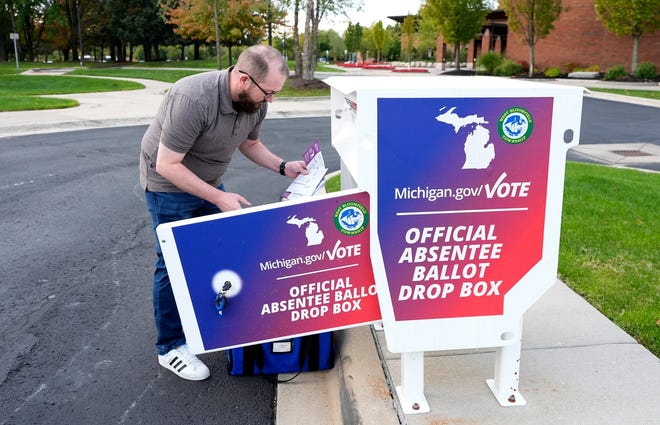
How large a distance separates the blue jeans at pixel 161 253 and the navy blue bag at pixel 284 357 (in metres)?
0.37

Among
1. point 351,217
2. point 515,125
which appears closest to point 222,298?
point 351,217

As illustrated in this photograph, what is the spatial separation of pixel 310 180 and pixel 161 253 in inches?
36.2

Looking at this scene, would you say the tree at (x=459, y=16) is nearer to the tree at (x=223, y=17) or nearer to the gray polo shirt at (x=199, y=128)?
the tree at (x=223, y=17)

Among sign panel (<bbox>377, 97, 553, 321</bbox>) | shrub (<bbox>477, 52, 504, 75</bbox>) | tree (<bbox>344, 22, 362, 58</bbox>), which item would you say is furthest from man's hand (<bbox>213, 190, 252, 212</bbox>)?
tree (<bbox>344, 22, 362, 58</bbox>)

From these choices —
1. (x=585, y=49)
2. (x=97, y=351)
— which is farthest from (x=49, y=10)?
(x=97, y=351)

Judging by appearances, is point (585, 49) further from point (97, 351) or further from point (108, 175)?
point (97, 351)

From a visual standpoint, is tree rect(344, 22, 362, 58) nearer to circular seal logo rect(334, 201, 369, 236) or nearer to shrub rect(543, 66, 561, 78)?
shrub rect(543, 66, 561, 78)

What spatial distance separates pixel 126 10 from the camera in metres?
54.5

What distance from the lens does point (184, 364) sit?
3.41 meters

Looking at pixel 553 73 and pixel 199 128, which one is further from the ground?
pixel 553 73

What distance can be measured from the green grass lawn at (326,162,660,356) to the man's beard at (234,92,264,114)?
2548 millimetres

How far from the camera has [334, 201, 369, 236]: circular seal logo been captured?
2752 millimetres

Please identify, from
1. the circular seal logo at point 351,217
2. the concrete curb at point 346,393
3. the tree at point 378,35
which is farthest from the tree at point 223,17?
the tree at point 378,35

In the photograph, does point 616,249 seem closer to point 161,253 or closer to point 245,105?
point 245,105
